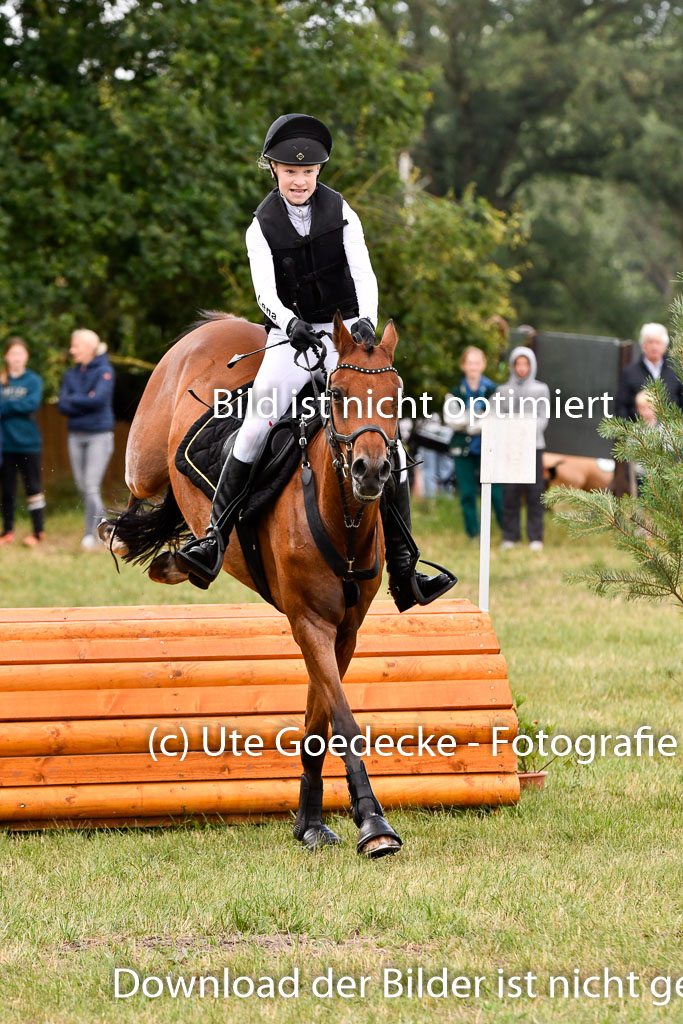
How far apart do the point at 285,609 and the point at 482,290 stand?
567 inches

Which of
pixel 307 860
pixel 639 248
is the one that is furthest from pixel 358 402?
pixel 639 248

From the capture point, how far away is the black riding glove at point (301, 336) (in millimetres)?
5020

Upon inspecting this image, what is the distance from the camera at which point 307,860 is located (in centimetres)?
537

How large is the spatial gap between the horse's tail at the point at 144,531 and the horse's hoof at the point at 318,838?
2036mm

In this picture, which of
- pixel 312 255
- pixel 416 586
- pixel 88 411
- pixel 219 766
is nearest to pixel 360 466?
pixel 416 586

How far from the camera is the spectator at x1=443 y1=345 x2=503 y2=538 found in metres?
14.4

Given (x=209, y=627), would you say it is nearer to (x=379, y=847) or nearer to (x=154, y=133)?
(x=379, y=847)

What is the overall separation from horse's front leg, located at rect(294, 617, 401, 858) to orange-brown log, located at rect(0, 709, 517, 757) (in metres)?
0.91

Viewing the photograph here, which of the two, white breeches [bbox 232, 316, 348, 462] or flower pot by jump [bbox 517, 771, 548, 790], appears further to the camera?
flower pot by jump [bbox 517, 771, 548, 790]

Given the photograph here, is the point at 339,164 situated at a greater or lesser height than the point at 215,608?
greater

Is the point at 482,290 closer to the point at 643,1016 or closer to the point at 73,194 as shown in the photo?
the point at 73,194

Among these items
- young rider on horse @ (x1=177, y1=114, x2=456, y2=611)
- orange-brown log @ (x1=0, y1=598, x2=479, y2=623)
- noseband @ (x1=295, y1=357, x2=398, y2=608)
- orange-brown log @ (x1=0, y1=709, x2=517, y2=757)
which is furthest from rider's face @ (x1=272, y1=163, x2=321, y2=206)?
orange-brown log @ (x1=0, y1=709, x2=517, y2=757)

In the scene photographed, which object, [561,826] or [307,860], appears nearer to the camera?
[307,860]

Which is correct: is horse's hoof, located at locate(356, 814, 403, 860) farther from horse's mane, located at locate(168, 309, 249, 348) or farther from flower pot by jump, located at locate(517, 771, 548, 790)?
horse's mane, located at locate(168, 309, 249, 348)
